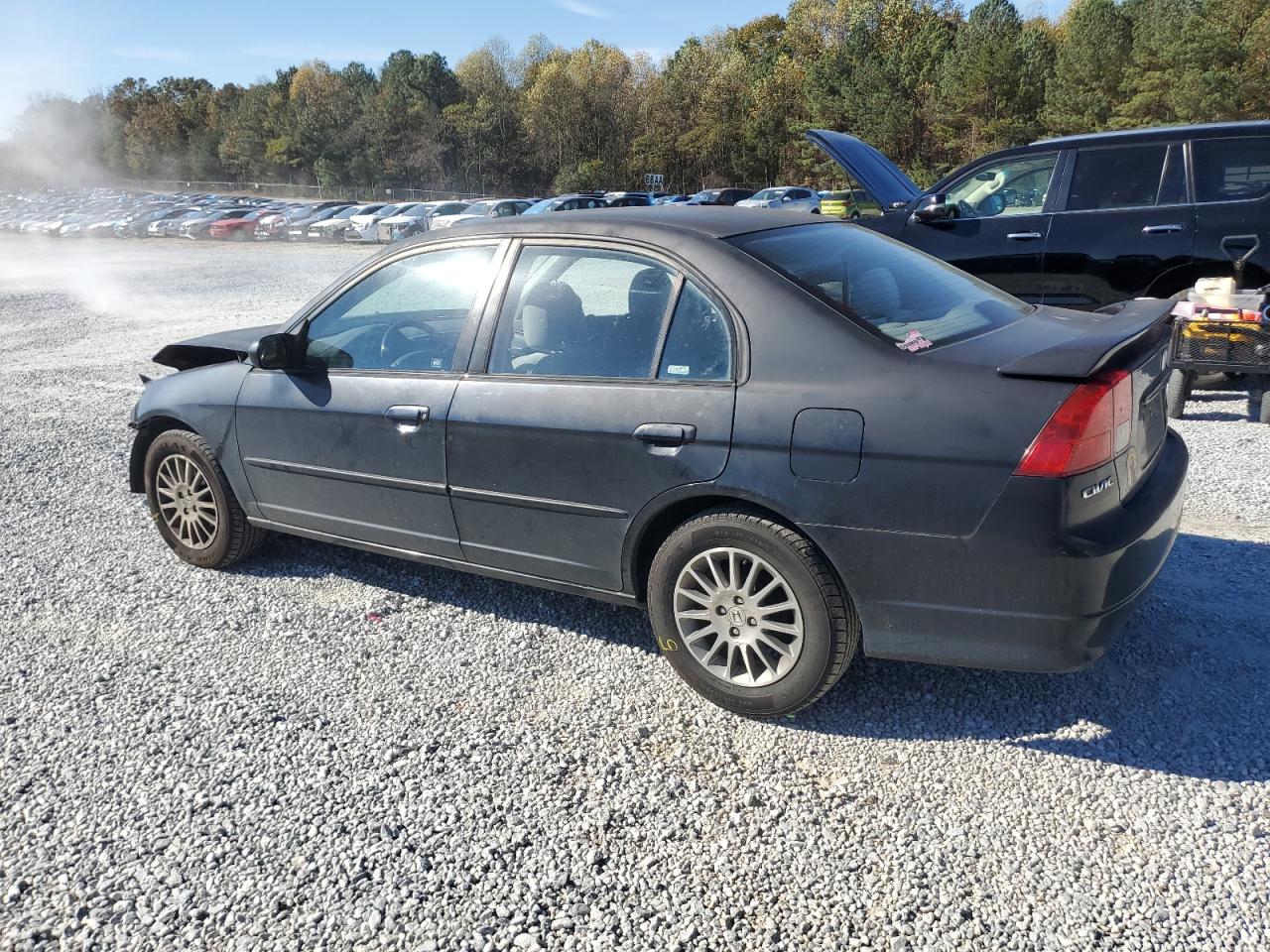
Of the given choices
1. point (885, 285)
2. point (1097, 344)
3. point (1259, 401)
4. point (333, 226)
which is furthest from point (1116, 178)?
point (333, 226)

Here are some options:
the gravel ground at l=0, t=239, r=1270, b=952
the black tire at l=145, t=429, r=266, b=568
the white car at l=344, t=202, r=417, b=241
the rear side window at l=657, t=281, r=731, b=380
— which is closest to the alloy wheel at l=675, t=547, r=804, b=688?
the gravel ground at l=0, t=239, r=1270, b=952

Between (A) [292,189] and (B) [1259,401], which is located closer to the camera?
(B) [1259,401]

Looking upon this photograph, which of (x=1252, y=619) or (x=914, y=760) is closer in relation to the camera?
(x=914, y=760)

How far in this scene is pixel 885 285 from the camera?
136 inches

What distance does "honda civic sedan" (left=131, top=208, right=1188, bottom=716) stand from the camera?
279 cm

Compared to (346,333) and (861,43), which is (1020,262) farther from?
(861,43)

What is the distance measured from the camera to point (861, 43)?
215 feet

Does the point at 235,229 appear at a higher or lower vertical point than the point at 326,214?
lower

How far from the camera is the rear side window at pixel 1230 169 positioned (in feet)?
22.8

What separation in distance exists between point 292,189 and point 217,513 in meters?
89.0

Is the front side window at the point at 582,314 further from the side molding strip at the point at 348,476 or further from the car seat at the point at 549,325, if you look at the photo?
the side molding strip at the point at 348,476

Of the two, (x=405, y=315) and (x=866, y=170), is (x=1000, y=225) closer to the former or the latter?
(x=866, y=170)

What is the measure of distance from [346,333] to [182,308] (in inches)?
540

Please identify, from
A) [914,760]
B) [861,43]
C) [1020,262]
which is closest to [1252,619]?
[914,760]
